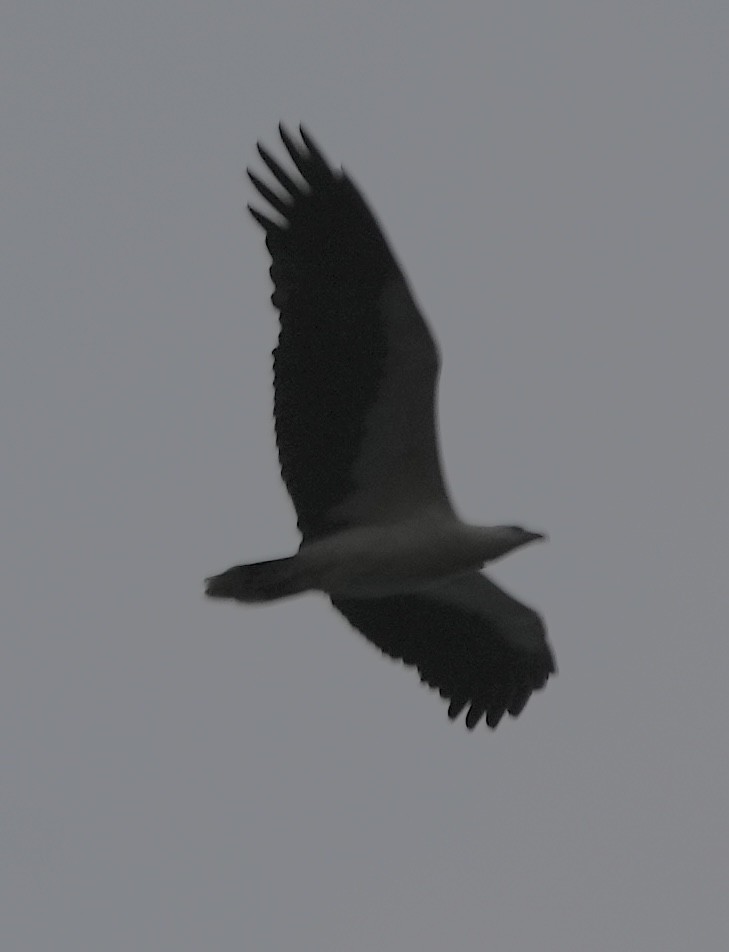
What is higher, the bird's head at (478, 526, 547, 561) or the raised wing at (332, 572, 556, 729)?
the bird's head at (478, 526, 547, 561)

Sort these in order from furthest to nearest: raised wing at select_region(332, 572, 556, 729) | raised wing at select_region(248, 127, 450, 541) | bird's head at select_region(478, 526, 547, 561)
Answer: raised wing at select_region(332, 572, 556, 729) < bird's head at select_region(478, 526, 547, 561) < raised wing at select_region(248, 127, 450, 541)

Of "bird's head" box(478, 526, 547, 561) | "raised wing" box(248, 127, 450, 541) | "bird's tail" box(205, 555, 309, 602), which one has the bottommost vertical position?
"bird's tail" box(205, 555, 309, 602)

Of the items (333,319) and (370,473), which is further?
(370,473)

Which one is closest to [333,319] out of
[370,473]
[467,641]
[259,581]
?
[370,473]

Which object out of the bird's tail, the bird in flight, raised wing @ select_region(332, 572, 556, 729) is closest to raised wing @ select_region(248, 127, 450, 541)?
the bird in flight

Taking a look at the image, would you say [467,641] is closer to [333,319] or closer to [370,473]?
[370,473]

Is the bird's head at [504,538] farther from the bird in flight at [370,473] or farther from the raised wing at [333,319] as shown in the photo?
the raised wing at [333,319]

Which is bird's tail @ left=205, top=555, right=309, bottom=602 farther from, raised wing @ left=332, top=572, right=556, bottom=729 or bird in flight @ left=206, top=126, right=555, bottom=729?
raised wing @ left=332, top=572, right=556, bottom=729

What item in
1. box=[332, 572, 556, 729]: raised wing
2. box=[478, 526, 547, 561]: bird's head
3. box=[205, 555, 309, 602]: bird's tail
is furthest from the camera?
box=[332, 572, 556, 729]: raised wing

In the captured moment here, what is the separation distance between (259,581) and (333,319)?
5.77ft

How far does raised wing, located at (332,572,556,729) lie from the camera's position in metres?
13.8

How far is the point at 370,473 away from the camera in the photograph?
519 inches

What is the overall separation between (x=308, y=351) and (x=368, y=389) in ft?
1.65

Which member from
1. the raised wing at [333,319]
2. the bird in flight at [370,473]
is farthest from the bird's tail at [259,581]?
the raised wing at [333,319]
